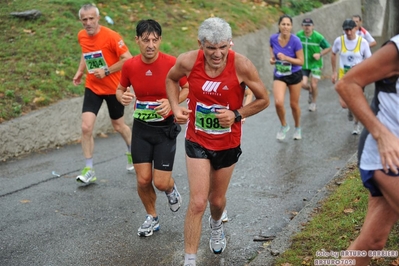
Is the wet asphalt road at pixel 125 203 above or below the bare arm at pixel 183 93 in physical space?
below

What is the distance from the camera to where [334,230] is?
5656 millimetres

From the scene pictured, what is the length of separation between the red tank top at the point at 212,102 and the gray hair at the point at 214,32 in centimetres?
23

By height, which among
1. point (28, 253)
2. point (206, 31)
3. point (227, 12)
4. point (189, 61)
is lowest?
point (227, 12)

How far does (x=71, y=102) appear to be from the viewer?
36.7 ft

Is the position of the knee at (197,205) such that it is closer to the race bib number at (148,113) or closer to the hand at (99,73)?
the race bib number at (148,113)

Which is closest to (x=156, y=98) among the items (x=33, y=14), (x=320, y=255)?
(x=320, y=255)

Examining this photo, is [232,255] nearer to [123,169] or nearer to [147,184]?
[147,184]

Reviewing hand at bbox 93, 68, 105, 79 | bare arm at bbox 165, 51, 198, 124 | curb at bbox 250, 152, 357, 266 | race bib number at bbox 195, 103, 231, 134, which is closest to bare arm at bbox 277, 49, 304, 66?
hand at bbox 93, 68, 105, 79

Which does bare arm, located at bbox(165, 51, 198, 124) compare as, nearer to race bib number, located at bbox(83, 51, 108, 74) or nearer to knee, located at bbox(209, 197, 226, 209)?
knee, located at bbox(209, 197, 226, 209)

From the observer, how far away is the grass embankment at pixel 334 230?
16.7 feet

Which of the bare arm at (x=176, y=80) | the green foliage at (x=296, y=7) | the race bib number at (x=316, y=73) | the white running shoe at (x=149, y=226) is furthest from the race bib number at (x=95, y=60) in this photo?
the green foliage at (x=296, y=7)

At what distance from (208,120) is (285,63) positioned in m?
5.67

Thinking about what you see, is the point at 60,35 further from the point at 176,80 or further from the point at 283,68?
the point at 176,80

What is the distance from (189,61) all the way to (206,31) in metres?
0.38
